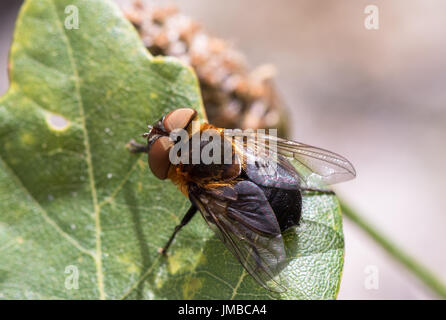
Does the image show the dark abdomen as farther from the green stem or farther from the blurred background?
the blurred background

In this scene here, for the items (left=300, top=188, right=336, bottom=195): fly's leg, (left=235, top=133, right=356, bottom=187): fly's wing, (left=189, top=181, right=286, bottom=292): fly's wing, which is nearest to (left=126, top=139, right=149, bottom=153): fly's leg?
(left=189, top=181, right=286, bottom=292): fly's wing

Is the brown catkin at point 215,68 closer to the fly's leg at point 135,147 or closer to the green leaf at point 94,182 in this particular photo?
the green leaf at point 94,182

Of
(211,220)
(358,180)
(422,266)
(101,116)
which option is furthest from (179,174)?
(358,180)

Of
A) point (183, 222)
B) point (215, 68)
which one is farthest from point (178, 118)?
point (215, 68)

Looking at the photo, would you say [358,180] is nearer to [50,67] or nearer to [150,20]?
[150,20]

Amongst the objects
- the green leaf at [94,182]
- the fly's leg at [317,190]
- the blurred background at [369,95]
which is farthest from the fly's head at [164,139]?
the blurred background at [369,95]
